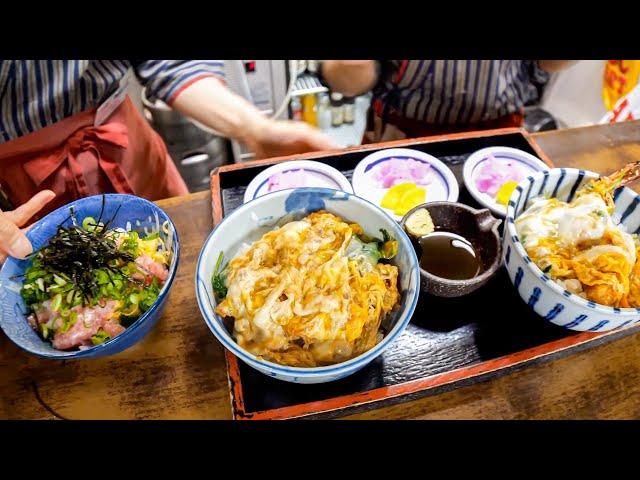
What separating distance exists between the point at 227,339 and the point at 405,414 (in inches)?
25.5

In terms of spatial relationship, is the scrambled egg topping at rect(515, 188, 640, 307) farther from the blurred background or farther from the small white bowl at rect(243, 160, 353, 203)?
the blurred background

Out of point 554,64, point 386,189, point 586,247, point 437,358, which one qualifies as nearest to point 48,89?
point 386,189

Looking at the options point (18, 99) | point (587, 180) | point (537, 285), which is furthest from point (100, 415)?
point (587, 180)

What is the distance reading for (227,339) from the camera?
122 cm

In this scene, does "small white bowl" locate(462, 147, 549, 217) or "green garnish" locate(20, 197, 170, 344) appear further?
"small white bowl" locate(462, 147, 549, 217)

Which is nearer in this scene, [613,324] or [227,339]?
[227,339]

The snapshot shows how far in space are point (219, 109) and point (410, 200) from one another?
1048mm

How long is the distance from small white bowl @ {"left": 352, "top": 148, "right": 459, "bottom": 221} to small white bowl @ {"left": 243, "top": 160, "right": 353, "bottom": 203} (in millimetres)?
72

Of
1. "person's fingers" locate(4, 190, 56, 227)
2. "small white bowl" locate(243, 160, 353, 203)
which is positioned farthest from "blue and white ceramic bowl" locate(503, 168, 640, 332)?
"person's fingers" locate(4, 190, 56, 227)

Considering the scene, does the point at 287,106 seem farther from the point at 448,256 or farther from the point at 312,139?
the point at 448,256

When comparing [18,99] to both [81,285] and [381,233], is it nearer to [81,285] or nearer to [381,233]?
[81,285]

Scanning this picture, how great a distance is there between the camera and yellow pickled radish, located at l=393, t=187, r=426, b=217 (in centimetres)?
206
